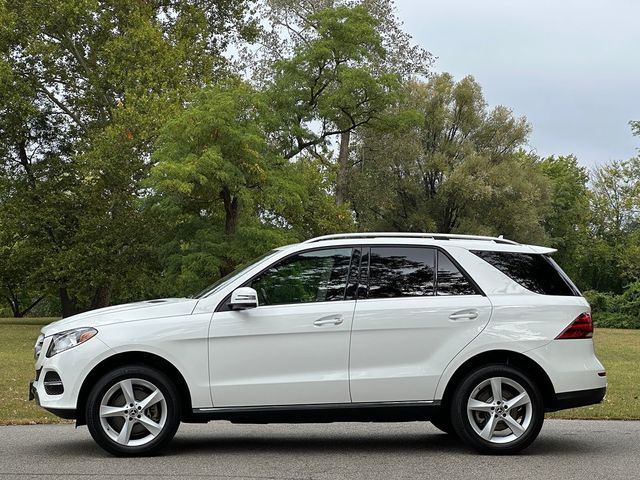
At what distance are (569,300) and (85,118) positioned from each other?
112ft

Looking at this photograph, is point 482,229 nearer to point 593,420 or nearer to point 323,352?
point 593,420

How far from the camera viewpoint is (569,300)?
8.14 meters

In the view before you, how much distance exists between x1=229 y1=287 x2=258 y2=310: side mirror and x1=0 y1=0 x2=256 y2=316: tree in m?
22.3

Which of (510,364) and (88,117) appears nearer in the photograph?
(510,364)

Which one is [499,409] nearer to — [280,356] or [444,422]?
[444,422]

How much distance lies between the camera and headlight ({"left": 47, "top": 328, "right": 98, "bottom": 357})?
768 centimetres

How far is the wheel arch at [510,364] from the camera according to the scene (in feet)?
26.0

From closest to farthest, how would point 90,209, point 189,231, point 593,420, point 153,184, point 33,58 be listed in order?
point 593,420, point 153,184, point 189,231, point 90,209, point 33,58

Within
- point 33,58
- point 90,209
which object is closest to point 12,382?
point 90,209

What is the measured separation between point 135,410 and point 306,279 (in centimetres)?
181

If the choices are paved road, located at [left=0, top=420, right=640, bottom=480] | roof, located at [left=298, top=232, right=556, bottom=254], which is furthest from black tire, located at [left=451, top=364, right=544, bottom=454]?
roof, located at [left=298, top=232, right=556, bottom=254]

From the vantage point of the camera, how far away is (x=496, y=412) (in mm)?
7867

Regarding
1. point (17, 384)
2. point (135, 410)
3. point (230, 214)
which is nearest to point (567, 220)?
point (230, 214)

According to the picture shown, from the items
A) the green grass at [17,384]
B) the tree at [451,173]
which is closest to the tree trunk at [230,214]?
the green grass at [17,384]
